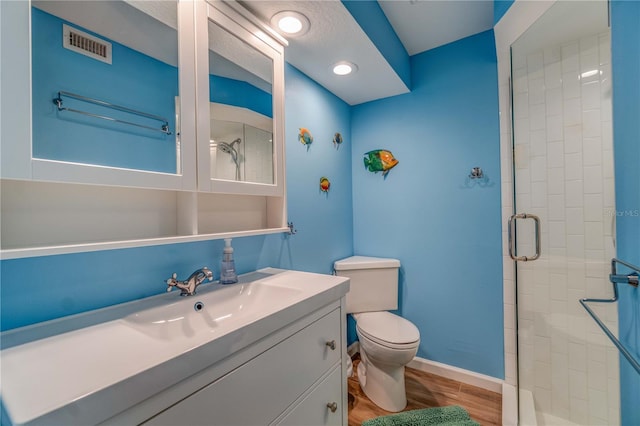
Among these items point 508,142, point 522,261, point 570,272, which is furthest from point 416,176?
point 570,272

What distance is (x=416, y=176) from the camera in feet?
6.77

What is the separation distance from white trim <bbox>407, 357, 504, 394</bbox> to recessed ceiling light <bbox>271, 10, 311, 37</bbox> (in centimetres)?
234

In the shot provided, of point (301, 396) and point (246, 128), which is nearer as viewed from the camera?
point (301, 396)

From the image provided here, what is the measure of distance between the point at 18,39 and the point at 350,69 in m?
1.52

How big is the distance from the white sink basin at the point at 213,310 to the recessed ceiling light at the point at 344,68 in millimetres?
Result: 1368

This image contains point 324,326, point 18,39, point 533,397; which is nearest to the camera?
point 18,39

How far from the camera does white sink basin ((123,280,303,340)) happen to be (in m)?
0.81

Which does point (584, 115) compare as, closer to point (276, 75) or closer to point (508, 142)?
point (508, 142)

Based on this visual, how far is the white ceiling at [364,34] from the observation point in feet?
4.00

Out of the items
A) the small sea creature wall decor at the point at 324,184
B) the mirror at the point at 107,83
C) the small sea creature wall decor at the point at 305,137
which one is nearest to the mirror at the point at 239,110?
the mirror at the point at 107,83

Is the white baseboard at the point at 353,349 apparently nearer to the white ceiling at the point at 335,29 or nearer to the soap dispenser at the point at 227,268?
the soap dispenser at the point at 227,268

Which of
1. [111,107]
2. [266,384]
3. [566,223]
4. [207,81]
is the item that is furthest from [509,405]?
[111,107]

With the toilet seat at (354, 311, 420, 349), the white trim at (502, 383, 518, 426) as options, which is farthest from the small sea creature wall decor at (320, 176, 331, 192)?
the white trim at (502, 383, 518, 426)

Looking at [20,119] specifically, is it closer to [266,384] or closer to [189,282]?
[189,282]
